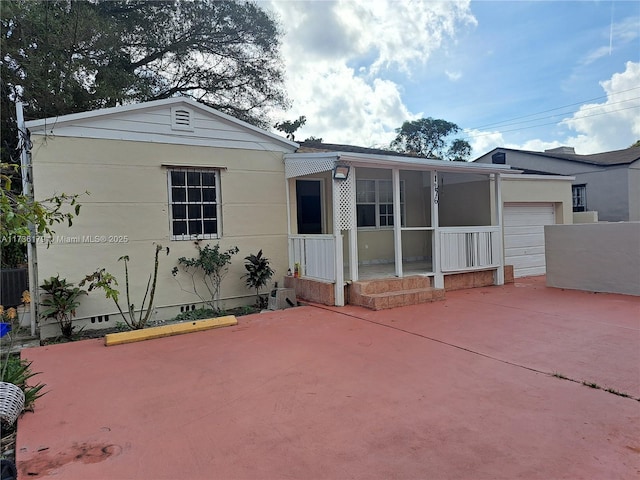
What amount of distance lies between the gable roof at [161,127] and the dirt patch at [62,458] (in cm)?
534

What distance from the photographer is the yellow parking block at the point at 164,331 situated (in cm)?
572

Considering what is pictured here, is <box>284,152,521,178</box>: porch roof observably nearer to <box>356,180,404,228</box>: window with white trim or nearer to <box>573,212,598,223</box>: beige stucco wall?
<box>356,180,404,228</box>: window with white trim

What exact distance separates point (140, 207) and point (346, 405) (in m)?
5.50

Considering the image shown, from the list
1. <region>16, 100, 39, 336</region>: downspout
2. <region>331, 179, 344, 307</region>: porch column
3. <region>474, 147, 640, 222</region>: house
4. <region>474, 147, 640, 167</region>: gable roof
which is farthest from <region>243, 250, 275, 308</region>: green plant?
<region>474, 147, 640, 167</region>: gable roof

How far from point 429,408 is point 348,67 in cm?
1232

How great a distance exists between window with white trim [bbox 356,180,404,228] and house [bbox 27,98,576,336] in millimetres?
1226

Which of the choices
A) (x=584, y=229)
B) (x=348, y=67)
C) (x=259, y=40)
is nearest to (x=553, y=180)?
(x=584, y=229)

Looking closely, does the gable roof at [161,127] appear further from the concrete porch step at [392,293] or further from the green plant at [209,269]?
the concrete porch step at [392,293]

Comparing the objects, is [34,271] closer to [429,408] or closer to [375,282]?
[375,282]

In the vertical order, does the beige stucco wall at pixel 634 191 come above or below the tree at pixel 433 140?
below

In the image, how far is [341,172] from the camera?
721 centimetres

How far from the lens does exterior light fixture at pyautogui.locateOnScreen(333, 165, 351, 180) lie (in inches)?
281

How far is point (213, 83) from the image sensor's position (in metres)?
13.7

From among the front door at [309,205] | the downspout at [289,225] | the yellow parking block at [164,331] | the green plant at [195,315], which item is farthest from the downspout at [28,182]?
the front door at [309,205]
